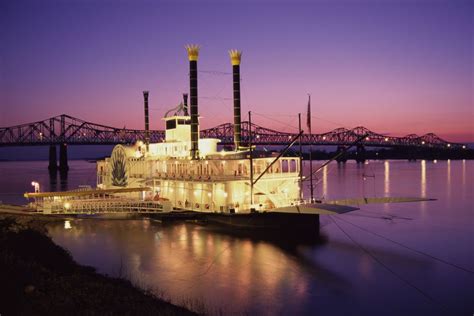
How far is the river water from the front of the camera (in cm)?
1638

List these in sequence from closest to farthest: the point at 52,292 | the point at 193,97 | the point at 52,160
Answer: the point at 52,292, the point at 193,97, the point at 52,160

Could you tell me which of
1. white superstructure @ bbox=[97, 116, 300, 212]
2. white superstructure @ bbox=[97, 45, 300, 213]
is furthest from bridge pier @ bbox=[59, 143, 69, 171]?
white superstructure @ bbox=[97, 116, 300, 212]

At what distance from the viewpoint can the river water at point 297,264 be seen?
16375mm

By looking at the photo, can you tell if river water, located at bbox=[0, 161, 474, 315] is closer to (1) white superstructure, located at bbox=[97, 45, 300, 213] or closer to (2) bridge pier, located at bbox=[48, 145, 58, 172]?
(1) white superstructure, located at bbox=[97, 45, 300, 213]

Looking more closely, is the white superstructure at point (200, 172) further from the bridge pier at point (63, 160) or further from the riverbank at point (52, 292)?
the bridge pier at point (63, 160)

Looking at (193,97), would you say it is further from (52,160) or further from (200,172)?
(52,160)

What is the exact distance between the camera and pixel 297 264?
69.6ft

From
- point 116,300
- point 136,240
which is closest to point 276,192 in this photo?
point 136,240

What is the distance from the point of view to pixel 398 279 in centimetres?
1873

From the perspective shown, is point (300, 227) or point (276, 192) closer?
point (300, 227)

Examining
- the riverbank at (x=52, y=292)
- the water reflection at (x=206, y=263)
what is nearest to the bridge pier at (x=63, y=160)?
the water reflection at (x=206, y=263)

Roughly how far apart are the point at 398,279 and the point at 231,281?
7.37 meters

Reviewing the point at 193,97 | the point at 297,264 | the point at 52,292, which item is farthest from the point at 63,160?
the point at 52,292

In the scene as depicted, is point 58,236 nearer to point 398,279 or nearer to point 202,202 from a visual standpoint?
point 202,202
